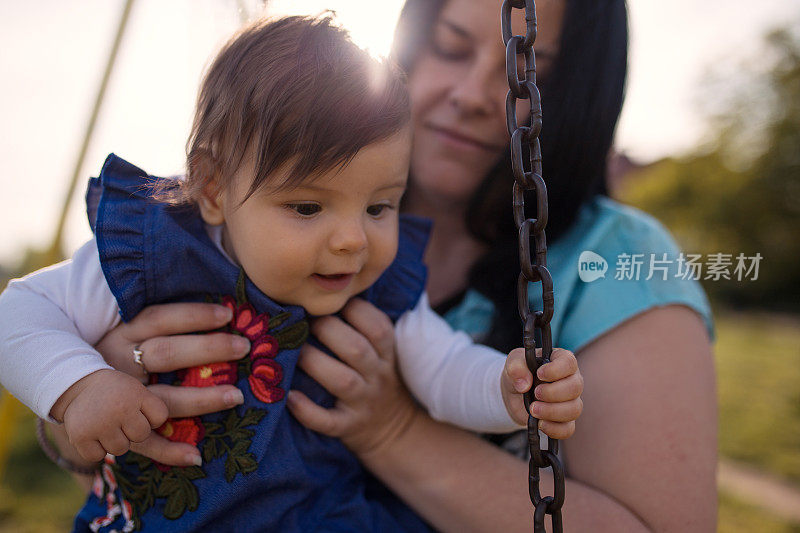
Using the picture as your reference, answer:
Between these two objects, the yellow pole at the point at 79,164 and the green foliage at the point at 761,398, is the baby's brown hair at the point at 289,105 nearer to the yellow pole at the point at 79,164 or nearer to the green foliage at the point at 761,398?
the yellow pole at the point at 79,164

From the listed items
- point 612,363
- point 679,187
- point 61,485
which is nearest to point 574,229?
point 612,363

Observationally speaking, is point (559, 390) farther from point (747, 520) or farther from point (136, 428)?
point (747, 520)

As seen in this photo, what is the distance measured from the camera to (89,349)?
1.17 metres

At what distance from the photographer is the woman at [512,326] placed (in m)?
1.30

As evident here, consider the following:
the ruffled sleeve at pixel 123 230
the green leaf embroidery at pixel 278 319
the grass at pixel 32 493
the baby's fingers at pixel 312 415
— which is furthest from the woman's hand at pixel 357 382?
the grass at pixel 32 493

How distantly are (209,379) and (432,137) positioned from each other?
89 cm

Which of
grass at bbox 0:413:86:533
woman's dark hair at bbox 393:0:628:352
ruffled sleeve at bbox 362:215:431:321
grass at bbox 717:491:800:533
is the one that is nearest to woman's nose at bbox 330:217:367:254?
ruffled sleeve at bbox 362:215:431:321

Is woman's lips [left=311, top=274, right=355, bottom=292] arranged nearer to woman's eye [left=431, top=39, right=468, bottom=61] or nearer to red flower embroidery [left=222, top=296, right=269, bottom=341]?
red flower embroidery [left=222, top=296, right=269, bottom=341]

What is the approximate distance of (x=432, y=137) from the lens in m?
1.79

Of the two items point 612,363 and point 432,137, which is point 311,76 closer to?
point 432,137

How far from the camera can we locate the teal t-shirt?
145 centimetres

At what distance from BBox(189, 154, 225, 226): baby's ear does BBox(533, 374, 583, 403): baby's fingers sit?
2.23ft

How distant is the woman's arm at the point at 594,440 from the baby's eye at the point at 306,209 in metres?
0.31

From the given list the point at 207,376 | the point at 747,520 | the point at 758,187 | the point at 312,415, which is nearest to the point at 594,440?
the point at 312,415
